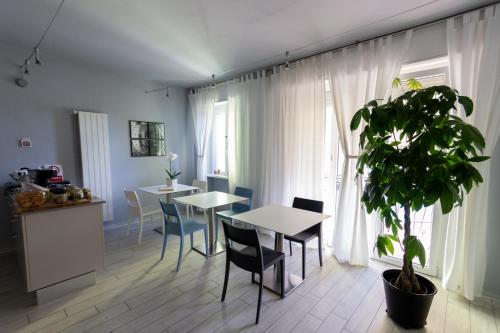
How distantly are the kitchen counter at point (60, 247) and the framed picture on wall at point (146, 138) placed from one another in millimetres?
2077

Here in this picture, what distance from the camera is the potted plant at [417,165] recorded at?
5.11 feet

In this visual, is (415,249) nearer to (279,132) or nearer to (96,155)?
(279,132)

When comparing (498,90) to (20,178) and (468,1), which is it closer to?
(468,1)

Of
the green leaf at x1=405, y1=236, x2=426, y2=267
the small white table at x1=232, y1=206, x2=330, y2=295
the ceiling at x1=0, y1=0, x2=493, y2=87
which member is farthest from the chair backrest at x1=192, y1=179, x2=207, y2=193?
the green leaf at x1=405, y1=236, x2=426, y2=267

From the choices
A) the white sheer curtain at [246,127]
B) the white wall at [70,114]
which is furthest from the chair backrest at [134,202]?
the white sheer curtain at [246,127]

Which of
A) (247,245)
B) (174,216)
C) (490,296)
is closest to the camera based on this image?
(247,245)

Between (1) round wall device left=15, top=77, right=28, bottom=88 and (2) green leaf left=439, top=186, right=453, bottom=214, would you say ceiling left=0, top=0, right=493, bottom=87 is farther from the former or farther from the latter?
(2) green leaf left=439, top=186, right=453, bottom=214

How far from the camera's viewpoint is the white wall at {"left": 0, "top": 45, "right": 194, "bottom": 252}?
10.2ft

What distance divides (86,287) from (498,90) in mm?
4352

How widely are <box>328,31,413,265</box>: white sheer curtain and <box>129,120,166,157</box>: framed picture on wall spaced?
11.0 feet

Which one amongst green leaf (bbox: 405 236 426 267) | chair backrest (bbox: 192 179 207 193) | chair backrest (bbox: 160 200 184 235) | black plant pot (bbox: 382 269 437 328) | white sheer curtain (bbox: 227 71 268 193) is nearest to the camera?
green leaf (bbox: 405 236 426 267)

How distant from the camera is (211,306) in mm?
2137

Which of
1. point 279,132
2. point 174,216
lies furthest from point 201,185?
point 279,132

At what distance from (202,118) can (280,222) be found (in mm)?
3172
